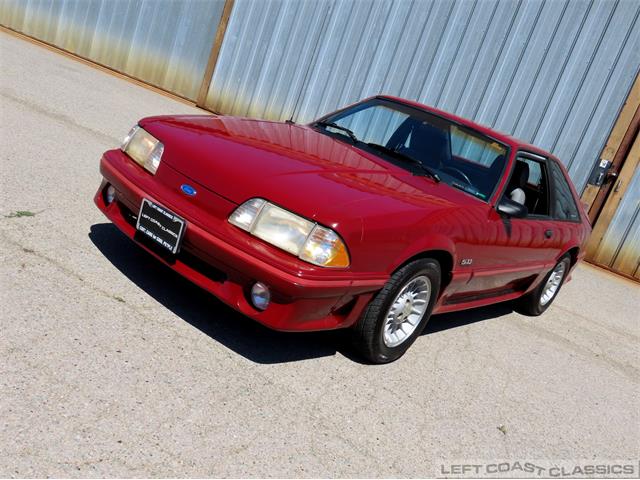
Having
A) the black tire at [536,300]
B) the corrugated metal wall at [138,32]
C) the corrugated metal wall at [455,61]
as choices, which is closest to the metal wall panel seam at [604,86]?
the corrugated metal wall at [455,61]

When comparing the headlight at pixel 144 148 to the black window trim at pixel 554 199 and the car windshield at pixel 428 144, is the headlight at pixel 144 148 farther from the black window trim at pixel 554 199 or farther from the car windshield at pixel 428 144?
the black window trim at pixel 554 199

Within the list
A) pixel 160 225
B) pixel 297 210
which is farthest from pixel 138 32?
pixel 297 210

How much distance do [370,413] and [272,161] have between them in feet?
4.48

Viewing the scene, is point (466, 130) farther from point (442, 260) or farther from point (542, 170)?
point (442, 260)

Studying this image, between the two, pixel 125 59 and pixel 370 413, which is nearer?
pixel 370 413

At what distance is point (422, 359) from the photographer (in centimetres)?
399

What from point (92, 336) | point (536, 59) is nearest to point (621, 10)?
point (536, 59)

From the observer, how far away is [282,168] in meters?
3.28

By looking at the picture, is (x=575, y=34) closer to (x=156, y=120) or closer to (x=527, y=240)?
(x=527, y=240)

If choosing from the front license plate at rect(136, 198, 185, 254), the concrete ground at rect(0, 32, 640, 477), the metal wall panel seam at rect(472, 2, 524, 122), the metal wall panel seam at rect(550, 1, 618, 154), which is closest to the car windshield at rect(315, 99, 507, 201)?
the concrete ground at rect(0, 32, 640, 477)

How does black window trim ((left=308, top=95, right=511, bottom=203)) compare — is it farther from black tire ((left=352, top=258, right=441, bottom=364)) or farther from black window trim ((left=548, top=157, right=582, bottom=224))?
black window trim ((left=548, top=157, right=582, bottom=224))

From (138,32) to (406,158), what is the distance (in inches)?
323

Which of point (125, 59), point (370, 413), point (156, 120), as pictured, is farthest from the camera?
point (125, 59)

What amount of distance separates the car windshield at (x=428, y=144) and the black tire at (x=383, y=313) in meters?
0.74
